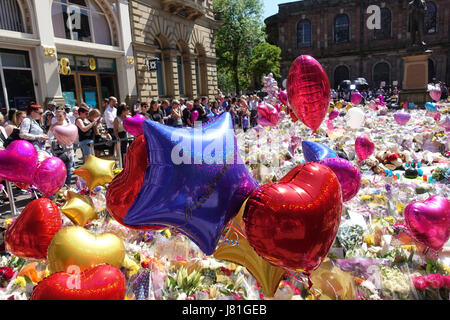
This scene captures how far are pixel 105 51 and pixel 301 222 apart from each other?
12309mm

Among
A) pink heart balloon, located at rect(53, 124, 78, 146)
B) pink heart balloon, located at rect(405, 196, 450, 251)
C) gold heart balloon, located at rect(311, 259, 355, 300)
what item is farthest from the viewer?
pink heart balloon, located at rect(53, 124, 78, 146)

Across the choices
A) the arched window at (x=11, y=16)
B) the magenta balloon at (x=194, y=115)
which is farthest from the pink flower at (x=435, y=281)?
the arched window at (x=11, y=16)

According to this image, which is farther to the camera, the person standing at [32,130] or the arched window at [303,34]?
the arched window at [303,34]

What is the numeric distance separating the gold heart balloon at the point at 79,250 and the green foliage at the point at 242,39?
30.2 m

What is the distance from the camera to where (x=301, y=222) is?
132 cm

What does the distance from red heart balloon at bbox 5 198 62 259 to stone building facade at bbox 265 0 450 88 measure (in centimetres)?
3560

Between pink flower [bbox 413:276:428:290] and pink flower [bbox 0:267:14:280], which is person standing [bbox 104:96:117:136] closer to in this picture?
pink flower [bbox 0:267:14:280]

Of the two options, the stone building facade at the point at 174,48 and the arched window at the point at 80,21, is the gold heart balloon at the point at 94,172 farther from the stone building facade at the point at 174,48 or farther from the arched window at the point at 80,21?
the stone building facade at the point at 174,48

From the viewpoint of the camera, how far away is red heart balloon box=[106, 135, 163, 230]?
5.79 ft

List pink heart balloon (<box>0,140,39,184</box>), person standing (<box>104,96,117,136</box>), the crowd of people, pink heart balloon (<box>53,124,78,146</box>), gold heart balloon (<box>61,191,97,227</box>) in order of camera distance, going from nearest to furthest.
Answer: gold heart balloon (<box>61,191,97,227</box>) → pink heart balloon (<box>0,140,39,184</box>) → pink heart balloon (<box>53,124,78,146</box>) → the crowd of people → person standing (<box>104,96,117,136</box>)

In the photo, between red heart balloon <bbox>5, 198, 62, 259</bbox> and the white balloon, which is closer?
red heart balloon <bbox>5, 198, 62, 259</bbox>

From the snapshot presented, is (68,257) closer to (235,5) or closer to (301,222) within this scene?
(301,222)

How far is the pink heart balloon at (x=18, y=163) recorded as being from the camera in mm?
2744

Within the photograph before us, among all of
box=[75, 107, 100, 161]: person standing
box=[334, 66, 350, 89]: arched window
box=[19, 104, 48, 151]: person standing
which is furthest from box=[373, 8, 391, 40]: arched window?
box=[19, 104, 48, 151]: person standing
